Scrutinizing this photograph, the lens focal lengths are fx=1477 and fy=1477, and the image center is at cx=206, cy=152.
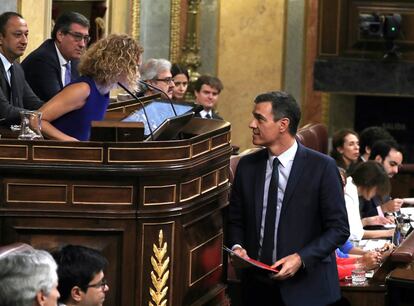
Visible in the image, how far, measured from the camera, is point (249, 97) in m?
15.1

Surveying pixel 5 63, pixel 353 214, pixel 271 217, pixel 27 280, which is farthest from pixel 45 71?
pixel 27 280

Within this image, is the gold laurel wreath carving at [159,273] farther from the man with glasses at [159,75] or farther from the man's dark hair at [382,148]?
the man's dark hair at [382,148]

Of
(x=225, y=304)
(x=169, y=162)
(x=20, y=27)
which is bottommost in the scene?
(x=225, y=304)

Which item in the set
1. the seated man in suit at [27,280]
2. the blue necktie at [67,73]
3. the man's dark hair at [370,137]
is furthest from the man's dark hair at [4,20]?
the man's dark hair at [370,137]

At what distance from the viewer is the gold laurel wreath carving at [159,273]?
633cm

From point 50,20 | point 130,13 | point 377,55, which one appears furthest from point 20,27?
point 377,55

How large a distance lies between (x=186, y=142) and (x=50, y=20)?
464 centimetres

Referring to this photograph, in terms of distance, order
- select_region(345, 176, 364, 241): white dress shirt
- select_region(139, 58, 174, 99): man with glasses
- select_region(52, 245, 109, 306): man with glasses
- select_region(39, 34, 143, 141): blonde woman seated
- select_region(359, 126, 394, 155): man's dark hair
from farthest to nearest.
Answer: select_region(359, 126, 394, 155): man's dark hair
select_region(139, 58, 174, 99): man with glasses
select_region(345, 176, 364, 241): white dress shirt
select_region(39, 34, 143, 141): blonde woman seated
select_region(52, 245, 109, 306): man with glasses

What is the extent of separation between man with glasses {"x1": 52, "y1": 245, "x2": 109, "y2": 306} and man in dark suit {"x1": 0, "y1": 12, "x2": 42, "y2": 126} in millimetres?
2154

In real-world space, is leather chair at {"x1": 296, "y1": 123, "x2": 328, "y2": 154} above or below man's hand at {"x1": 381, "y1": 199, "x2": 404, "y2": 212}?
above

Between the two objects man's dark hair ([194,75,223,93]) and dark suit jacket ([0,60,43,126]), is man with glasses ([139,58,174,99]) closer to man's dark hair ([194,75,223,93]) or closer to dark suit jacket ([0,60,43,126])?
dark suit jacket ([0,60,43,126])

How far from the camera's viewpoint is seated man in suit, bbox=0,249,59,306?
444 centimetres

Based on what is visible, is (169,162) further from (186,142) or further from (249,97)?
(249,97)

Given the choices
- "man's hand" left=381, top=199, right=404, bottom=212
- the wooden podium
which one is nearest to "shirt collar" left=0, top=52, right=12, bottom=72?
the wooden podium
